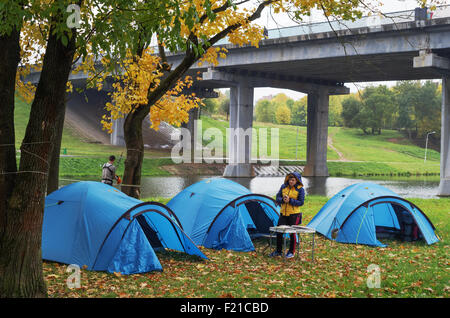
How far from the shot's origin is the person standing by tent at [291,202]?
35.9 feet

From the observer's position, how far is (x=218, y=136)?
275 ft

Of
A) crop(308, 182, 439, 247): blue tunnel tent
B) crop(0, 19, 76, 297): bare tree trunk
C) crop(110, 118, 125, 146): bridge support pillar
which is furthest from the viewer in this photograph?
crop(110, 118, 125, 146): bridge support pillar

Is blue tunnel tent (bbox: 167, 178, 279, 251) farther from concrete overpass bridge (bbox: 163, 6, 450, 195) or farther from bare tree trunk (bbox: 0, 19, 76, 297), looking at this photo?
concrete overpass bridge (bbox: 163, 6, 450, 195)

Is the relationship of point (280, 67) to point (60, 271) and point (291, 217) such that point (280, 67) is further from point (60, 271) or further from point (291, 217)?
point (60, 271)

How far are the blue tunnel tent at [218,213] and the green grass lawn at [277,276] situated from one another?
478mm

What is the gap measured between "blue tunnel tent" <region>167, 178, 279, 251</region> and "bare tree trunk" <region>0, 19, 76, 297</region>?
5.37 meters

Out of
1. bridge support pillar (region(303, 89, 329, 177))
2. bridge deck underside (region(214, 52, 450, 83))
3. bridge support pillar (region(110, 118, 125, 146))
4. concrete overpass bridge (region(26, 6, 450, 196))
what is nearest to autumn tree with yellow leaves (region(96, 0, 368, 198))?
concrete overpass bridge (region(26, 6, 450, 196))

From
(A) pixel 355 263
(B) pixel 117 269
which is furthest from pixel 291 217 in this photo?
(B) pixel 117 269

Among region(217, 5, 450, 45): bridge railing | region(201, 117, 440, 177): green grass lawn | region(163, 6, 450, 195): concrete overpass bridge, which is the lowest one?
region(201, 117, 440, 177): green grass lawn

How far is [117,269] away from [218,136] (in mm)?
74764

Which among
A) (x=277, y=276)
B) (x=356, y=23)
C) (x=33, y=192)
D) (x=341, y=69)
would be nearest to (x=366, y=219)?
(x=277, y=276)

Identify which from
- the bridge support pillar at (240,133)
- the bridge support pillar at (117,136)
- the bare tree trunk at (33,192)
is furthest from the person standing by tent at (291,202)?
the bridge support pillar at (117,136)

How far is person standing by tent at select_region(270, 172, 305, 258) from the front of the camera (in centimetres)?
1094

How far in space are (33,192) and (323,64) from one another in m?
34.7
